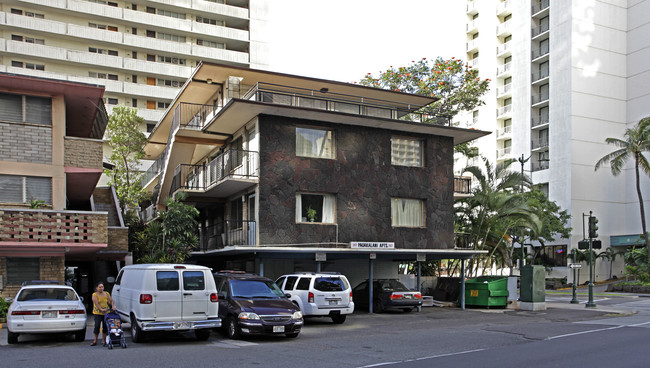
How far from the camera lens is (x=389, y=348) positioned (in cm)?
1416

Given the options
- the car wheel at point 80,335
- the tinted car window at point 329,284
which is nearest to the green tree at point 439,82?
the tinted car window at point 329,284

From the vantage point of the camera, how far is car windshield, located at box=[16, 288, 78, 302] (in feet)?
48.2

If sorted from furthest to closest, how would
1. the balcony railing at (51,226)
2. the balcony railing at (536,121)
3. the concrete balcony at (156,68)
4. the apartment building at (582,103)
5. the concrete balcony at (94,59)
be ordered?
the balcony railing at (536,121) < the concrete balcony at (156,68) < the concrete balcony at (94,59) < the apartment building at (582,103) < the balcony railing at (51,226)

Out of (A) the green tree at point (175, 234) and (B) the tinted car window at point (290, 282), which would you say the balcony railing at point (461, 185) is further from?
(A) the green tree at point (175, 234)

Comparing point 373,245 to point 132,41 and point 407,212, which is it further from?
point 132,41

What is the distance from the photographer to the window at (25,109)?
21.0 metres

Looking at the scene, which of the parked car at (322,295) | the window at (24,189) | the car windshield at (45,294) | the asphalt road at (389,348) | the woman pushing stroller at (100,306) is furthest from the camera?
the window at (24,189)

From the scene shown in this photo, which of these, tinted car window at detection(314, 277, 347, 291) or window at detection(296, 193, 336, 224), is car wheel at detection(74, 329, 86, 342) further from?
window at detection(296, 193, 336, 224)

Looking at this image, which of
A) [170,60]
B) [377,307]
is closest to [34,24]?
[170,60]

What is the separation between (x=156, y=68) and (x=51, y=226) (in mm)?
41562

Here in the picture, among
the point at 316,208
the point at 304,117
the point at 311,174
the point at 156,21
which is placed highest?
→ the point at 156,21

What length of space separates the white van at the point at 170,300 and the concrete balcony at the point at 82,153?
26.1 feet

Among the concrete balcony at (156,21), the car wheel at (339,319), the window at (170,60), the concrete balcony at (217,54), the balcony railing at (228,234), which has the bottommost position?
the car wheel at (339,319)

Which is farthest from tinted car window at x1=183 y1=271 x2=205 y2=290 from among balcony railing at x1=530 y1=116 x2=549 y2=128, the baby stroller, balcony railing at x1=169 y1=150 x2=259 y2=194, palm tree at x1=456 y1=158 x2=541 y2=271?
balcony railing at x1=530 y1=116 x2=549 y2=128
